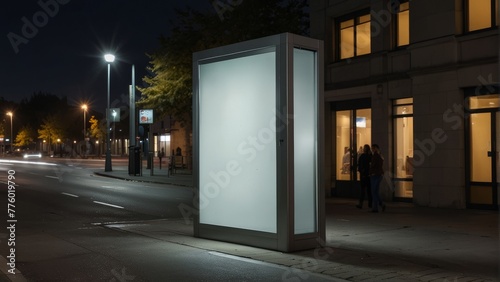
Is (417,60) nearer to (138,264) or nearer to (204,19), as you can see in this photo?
(138,264)

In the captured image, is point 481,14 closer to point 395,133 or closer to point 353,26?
point 395,133

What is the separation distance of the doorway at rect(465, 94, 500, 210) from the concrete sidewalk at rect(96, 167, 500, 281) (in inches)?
21.6

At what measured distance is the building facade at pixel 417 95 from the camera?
15531 mm

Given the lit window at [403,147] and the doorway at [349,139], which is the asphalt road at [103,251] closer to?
the doorway at [349,139]

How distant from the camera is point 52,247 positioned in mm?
10211

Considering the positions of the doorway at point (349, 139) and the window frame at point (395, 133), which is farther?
the doorway at point (349, 139)

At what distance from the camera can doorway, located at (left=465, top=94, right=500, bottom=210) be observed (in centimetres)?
1515

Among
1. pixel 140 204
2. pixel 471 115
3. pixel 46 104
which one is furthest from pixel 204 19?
pixel 46 104

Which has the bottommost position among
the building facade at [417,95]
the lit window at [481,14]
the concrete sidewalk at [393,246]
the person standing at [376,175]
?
the concrete sidewalk at [393,246]

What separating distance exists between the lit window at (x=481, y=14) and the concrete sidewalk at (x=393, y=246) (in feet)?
17.1

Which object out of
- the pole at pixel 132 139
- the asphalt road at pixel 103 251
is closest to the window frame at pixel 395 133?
the asphalt road at pixel 103 251

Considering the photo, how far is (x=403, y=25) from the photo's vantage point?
18.4 m

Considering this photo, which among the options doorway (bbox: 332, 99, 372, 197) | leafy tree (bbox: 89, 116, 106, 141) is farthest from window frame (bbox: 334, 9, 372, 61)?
leafy tree (bbox: 89, 116, 106, 141)

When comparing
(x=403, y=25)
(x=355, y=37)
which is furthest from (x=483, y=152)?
(x=355, y=37)
